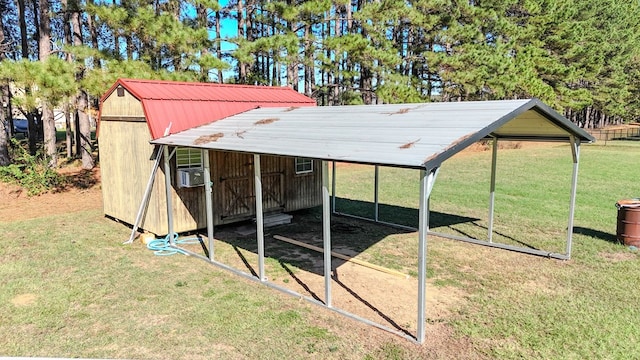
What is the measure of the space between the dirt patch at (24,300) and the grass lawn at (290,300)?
3 cm

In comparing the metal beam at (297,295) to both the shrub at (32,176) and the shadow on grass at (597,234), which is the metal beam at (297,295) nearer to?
the shadow on grass at (597,234)

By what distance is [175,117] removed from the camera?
9.12 m

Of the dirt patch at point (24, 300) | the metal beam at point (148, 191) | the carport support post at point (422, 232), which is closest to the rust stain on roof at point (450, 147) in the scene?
the carport support post at point (422, 232)

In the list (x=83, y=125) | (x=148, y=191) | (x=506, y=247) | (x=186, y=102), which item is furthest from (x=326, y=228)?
(x=83, y=125)

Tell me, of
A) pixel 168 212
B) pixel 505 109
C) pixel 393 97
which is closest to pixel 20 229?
pixel 168 212

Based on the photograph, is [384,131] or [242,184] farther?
[242,184]

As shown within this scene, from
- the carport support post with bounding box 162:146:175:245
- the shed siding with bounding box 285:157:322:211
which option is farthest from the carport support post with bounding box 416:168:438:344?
the shed siding with bounding box 285:157:322:211

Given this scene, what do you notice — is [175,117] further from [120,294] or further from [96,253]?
[120,294]

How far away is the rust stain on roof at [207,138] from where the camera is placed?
764cm

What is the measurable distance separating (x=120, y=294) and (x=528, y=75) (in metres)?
26.1

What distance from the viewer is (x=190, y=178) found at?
8594 mm

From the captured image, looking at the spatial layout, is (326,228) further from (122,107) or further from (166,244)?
(122,107)

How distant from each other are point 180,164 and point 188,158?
0.71ft

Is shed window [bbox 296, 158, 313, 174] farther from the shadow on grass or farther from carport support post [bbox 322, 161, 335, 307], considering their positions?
the shadow on grass
